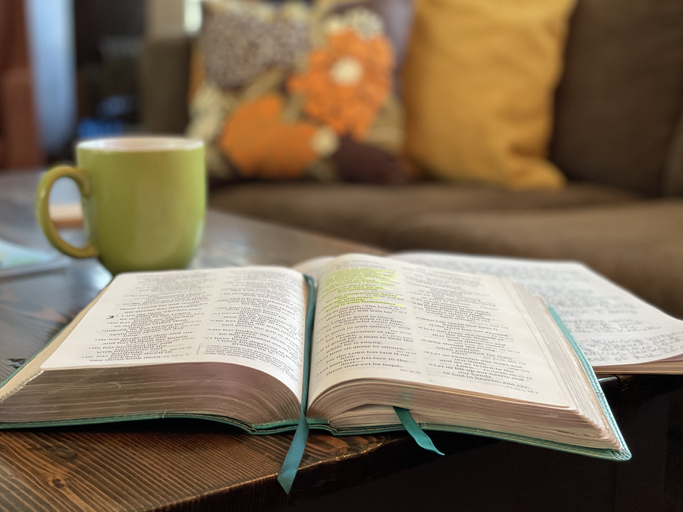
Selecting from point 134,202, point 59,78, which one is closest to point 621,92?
point 134,202

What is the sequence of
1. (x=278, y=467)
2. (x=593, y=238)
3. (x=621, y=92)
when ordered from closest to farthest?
(x=278, y=467), (x=593, y=238), (x=621, y=92)

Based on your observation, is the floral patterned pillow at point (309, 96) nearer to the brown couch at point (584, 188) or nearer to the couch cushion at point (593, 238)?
the brown couch at point (584, 188)

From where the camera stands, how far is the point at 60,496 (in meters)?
0.34

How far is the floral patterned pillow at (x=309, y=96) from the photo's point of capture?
1.62m

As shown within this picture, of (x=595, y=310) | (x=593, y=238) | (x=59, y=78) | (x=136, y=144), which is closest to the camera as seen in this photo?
(x=595, y=310)

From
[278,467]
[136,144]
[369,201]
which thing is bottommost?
[369,201]

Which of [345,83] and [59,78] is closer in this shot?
[345,83]

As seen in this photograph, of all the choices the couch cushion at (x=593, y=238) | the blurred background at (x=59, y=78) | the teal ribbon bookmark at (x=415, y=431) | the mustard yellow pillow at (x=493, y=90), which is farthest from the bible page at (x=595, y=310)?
the blurred background at (x=59, y=78)

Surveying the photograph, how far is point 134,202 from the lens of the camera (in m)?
0.68

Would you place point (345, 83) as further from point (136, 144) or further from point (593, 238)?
point (136, 144)

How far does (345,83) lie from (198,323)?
124 cm

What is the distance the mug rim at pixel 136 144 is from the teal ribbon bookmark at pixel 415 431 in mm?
401

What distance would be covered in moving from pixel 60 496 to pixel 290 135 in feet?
4.40

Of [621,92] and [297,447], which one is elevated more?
[621,92]
